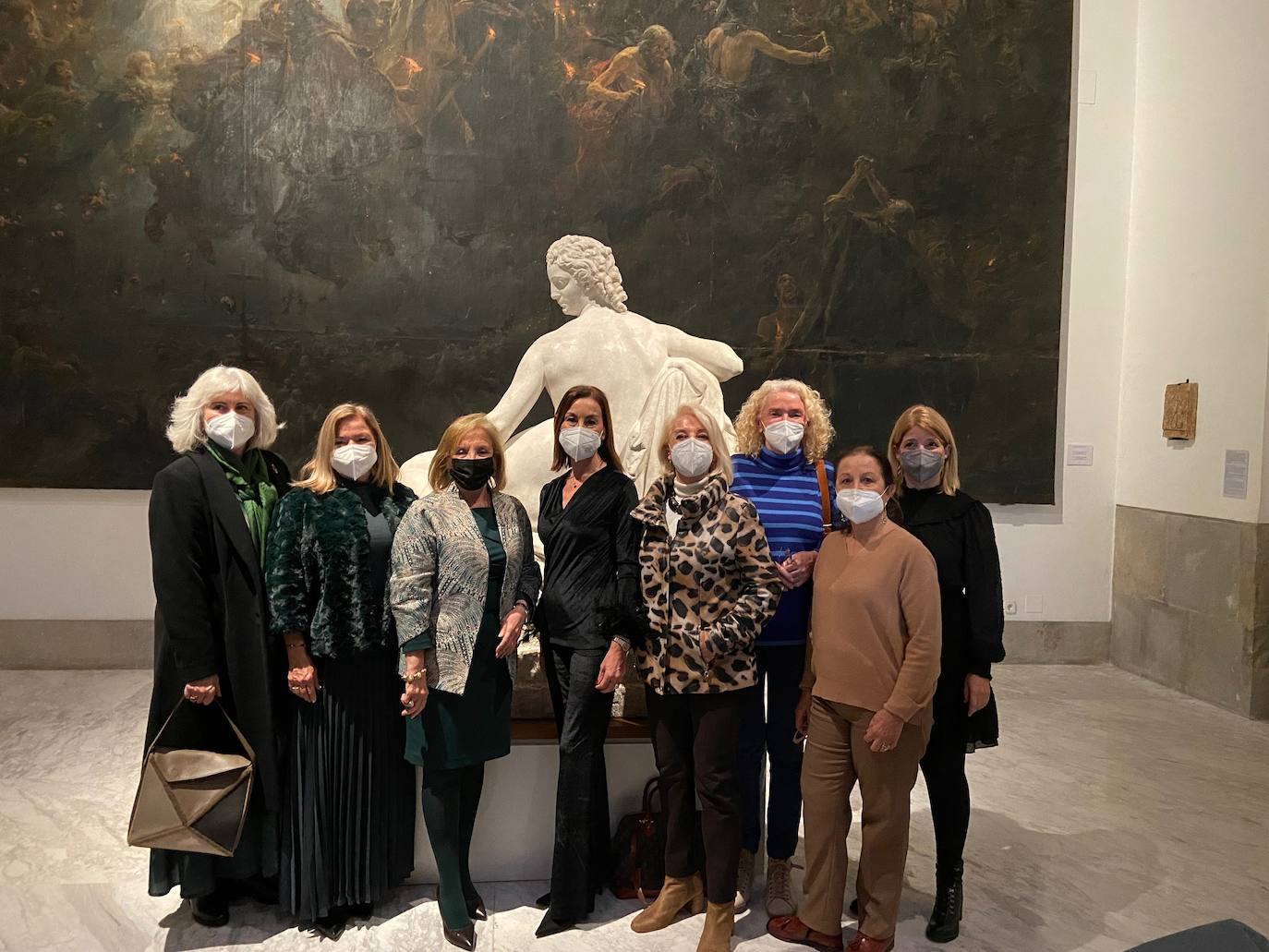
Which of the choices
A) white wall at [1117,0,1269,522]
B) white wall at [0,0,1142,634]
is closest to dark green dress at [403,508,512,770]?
white wall at [1117,0,1269,522]

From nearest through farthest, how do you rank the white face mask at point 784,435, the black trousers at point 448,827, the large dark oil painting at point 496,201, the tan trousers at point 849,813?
the tan trousers at point 849,813, the black trousers at point 448,827, the white face mask at point 784,435, the large dark oil painting at point 496,201

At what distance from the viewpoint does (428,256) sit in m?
7.13

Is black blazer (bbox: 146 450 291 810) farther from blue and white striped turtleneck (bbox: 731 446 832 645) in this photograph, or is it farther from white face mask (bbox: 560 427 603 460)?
blue and white striped turtleneck (bbox: 731 446 832 645)

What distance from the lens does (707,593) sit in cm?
289

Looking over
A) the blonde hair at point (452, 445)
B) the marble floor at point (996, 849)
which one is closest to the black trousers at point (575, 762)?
the marble floor at point (996, 849)

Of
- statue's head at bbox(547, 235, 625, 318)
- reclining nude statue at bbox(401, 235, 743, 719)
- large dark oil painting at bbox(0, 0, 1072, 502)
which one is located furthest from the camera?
large dark oil painting at bbox(0, 0, 1072, 502)

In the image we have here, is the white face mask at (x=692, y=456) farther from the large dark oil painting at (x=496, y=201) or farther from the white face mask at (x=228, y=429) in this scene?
the large dark oil painting at (x=496, y=201)

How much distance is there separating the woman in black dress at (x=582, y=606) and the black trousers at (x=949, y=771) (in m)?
1.13

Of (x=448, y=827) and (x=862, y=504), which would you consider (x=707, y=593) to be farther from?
(x=448, y=827)

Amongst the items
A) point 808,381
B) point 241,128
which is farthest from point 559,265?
point 241,128

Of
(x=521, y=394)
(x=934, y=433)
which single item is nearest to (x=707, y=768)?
(x=934, y=433)

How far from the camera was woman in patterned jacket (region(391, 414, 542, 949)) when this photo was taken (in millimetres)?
2902

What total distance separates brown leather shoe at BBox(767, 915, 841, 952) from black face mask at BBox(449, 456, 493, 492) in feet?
6.23

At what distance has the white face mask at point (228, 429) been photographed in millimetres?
3033
